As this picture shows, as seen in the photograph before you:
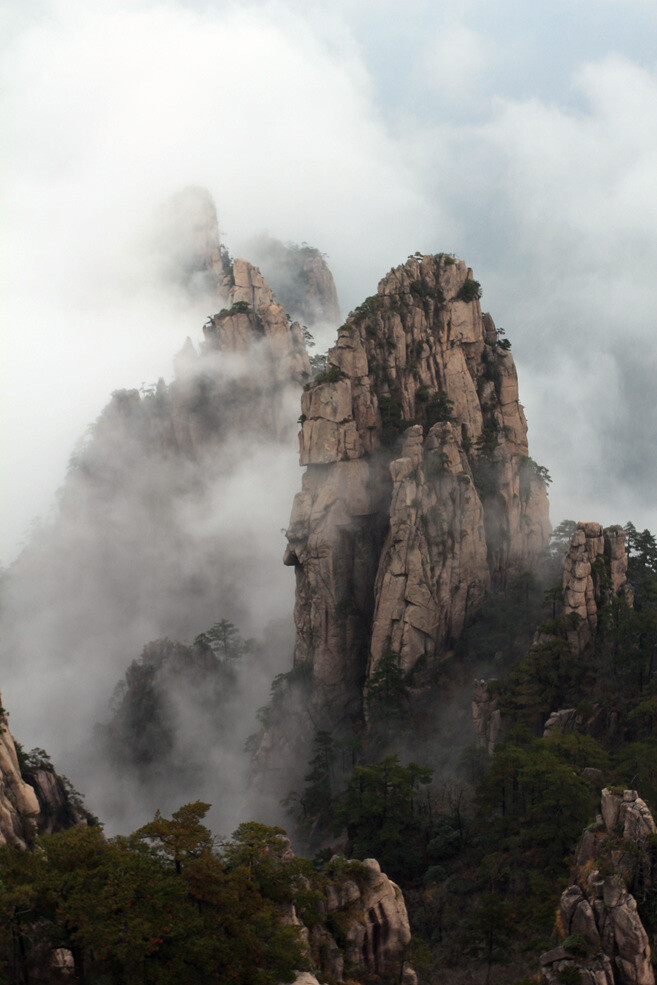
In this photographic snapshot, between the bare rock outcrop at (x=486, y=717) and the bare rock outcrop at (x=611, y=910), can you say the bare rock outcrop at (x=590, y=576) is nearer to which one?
the bare rock outcrop at (x=486, y=717)

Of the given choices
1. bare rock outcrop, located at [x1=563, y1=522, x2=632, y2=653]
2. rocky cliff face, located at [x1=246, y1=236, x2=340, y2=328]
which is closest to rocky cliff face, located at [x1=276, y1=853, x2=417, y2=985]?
bare rock outcrop, located at [x1=563, y1=522, x2=632, y2=653]

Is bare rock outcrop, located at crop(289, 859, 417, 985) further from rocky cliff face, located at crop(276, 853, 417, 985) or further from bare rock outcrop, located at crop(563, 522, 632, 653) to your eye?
bare rock outcrop, located at crop(563, 522, 632, 653)

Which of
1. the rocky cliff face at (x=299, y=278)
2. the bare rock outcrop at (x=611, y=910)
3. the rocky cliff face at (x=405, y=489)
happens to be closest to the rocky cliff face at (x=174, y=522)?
the rocky cliff face at (x=405, y=489)

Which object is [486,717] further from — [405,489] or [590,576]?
[405,489]

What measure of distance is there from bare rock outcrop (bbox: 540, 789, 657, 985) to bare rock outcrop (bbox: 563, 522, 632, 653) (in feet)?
74.4

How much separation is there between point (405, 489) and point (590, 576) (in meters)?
17.2

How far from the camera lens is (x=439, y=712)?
207ft

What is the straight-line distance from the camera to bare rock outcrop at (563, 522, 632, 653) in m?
55.6

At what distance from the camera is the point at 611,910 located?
29312 mm

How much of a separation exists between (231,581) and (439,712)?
42807 mm

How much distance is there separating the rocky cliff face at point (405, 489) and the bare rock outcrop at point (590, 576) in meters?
13.7

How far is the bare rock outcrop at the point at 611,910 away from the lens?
2825 centimetres

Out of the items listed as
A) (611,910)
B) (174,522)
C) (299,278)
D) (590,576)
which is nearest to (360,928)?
(611,910)

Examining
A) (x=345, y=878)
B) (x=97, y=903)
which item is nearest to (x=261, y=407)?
(x=345, y=878)
